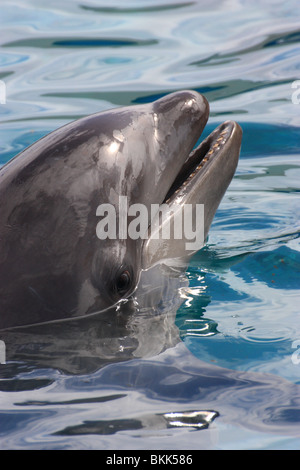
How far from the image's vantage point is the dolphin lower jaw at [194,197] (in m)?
6.20

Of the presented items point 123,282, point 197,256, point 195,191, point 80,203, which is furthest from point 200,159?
point 80,203

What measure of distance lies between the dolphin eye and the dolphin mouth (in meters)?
0.80

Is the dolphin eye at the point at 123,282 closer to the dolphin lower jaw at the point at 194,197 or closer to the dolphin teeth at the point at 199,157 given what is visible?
the dolphin lower jaw at the point at 194,197

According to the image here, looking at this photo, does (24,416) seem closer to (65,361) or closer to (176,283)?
(65,361)

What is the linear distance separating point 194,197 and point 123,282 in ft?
3.31

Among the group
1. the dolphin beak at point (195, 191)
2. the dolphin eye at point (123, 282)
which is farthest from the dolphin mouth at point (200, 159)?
the dolphin eye at point (123, 282)

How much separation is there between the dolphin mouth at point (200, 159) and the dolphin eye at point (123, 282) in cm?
80

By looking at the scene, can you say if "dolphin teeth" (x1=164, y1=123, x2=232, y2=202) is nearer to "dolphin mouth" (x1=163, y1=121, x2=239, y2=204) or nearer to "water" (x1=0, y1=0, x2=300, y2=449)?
"dolphin mouth" (x1=163, y1=121, x2=239, y2=204)

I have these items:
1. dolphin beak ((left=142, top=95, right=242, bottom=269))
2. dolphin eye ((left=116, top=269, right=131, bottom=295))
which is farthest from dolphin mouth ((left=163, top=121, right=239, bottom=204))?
dolphin eye ((left=116, top=269, right=131, bottom=295))

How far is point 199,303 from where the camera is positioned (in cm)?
622

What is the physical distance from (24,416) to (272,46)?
1128 centimetres

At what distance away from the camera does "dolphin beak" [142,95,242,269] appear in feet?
20.3

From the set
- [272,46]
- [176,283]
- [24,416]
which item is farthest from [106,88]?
[24,416]

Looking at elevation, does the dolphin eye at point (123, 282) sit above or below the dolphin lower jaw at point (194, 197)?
below
